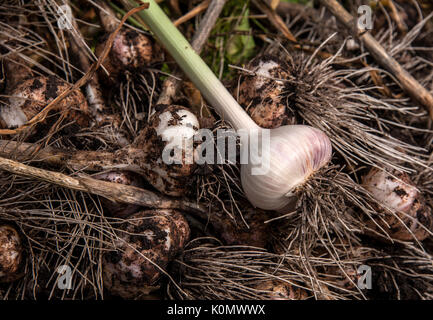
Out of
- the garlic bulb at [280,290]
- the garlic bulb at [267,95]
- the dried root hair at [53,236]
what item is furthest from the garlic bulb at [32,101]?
the garlic bulb at [280,290]

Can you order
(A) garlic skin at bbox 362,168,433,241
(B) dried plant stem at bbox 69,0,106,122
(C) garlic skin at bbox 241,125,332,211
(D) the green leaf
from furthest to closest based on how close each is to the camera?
(D) the green leaf
(B) dried plant stem at bbox 69,0,106,122
(A) garlic skin at bbox 362,168,433,241
(C) garlic skin at bbox 241,125,332,211

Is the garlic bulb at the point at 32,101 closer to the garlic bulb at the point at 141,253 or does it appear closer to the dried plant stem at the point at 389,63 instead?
the garlic bulb at the point at 141,253

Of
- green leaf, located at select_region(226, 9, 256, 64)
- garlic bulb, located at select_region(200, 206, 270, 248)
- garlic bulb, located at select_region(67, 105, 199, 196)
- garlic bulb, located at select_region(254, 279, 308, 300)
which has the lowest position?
garlic bulb, located at select_region(254, 279, 308, 300)

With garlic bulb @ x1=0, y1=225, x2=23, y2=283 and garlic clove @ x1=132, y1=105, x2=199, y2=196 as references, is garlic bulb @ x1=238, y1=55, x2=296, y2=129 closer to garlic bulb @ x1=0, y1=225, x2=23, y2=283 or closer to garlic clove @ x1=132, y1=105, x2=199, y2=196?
garlic clove @ x1=132, y1=105, x2=199, y2=196

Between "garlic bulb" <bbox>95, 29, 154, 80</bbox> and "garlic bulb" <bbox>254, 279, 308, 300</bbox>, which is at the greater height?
"garlic bulb" <bbox>95, 29, 154, 80</bbox>

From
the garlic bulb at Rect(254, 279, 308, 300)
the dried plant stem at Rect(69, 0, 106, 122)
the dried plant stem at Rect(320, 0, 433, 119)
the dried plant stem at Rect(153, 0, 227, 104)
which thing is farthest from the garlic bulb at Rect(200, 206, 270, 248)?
the dried plant stem at Rect(320, 0, 433, 119)

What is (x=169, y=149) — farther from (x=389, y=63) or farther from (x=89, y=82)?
(x=389, y=63)
